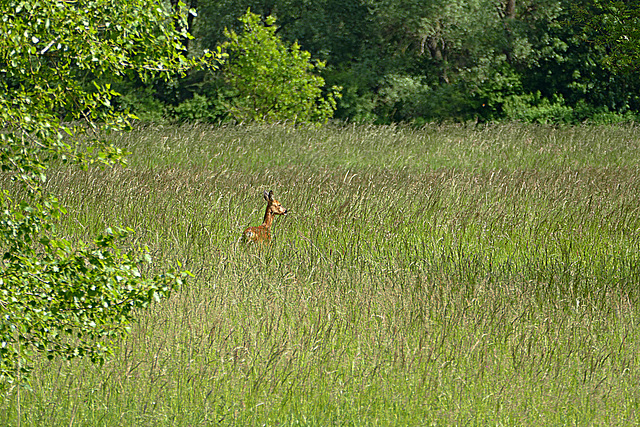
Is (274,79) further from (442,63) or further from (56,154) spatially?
(56,154)

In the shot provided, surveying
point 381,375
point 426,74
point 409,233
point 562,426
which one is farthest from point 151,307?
point 426,74

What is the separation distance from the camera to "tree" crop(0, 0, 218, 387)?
3.00 m

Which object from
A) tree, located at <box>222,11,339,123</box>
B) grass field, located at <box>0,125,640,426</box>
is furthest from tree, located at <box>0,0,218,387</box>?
tree, located at <box>222,11,339,123</box>

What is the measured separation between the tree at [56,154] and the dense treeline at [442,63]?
20671 mm

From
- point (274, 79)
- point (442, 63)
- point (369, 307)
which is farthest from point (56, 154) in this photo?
→ point (442, 63)

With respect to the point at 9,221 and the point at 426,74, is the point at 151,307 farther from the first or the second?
the point at 426,74

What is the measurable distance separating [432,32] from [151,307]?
73.6 ft

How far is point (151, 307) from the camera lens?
4.73 metres

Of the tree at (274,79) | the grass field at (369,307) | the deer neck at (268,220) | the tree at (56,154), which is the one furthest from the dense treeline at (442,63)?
the tree at (56,154)

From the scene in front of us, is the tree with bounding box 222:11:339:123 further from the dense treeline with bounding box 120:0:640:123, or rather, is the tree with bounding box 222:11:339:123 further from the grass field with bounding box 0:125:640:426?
the grass field with bounding box 0:125:640:426

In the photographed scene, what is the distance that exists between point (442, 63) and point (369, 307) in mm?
23475

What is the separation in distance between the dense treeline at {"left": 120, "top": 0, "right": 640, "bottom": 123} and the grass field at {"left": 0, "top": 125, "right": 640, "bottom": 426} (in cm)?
1553

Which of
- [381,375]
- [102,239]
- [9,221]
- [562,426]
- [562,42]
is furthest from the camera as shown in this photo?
[562,42]

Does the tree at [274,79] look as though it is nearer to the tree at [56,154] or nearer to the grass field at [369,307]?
the grass field at [369,307]
